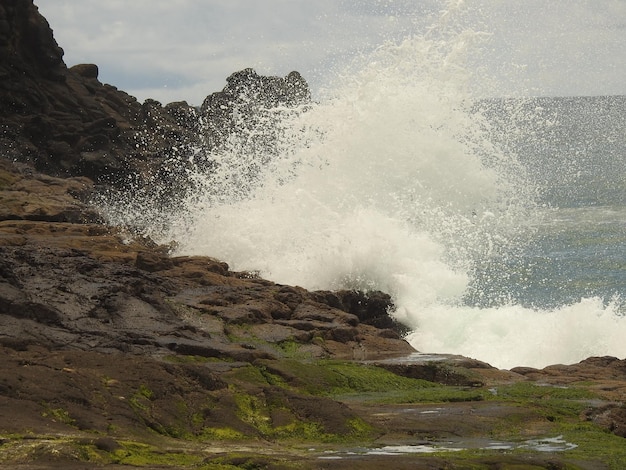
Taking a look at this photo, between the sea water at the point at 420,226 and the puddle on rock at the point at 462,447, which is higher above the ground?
the sea water at the point at 420,226

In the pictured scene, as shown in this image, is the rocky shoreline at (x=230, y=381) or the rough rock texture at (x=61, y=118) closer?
the rocky shoreline at (x=230, y=381)

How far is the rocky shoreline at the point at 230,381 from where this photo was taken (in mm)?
8336

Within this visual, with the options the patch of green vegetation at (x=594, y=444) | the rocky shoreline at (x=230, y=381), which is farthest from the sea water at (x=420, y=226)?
the patch of green vegetation at (x=594, y=444)

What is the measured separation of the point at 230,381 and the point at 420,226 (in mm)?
A: 22718

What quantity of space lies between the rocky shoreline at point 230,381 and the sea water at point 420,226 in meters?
2.49

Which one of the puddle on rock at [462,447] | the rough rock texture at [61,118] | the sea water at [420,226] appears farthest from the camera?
the rough rock texture at [61,118]

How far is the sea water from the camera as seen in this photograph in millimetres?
22375

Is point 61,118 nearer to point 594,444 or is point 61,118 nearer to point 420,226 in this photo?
point 420,226

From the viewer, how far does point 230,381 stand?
10.7 meters

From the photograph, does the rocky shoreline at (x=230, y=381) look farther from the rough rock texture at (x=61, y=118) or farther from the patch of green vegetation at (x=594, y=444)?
the rough rock texture at (x=61, y=118)

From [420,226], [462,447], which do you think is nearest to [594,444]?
[462,447]

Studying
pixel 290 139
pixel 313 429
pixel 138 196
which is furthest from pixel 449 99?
pixel 313 429

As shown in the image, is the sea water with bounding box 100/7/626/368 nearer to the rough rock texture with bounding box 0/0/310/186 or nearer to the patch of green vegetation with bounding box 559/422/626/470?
the rough rock texture with bounding box 0/0/310/186

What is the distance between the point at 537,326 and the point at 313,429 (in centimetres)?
1397
